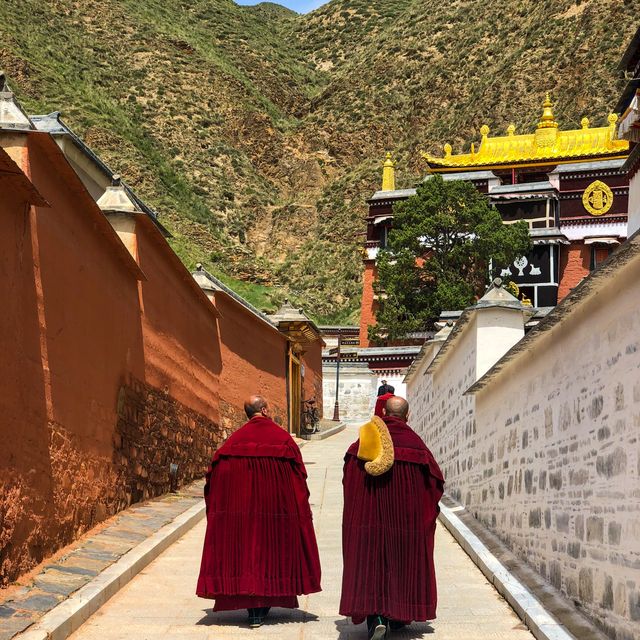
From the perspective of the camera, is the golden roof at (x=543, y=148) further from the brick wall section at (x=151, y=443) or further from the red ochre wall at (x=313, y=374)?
the brick wall section at (x=151, y=443)

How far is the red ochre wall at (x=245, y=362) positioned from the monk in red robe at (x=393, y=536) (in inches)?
422

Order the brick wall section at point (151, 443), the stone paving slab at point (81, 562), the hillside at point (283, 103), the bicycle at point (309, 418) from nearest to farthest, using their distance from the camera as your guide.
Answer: the stone paving slab at point (81, 562), the brick wall section at point (151, 443), the bicycle at point (309, 418), the hillside at point (283, 103)

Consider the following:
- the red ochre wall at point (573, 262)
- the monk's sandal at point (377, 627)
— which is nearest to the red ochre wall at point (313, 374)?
the red ochre wall at point (573, 262)

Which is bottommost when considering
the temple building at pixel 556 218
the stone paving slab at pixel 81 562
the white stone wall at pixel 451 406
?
the stone paving slab at pixel 81 562

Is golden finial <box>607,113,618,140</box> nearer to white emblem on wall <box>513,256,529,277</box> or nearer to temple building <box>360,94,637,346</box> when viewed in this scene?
temple building <box>360,94,637,346</box>

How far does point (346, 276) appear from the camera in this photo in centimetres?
6309

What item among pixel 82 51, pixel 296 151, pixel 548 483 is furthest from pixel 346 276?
pixel 548 483

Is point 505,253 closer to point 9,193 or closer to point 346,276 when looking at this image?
point 346,276

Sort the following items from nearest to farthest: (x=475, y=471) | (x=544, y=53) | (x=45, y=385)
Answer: (x=45, y=385) → (x=475, y=471) → (x=544, y=53)

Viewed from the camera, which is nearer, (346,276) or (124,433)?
(124,433)

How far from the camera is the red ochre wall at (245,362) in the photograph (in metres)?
18.0

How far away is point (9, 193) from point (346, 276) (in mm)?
55871

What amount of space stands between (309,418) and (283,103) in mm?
65970

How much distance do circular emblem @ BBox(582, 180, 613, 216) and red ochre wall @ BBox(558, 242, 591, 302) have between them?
1.47 m
